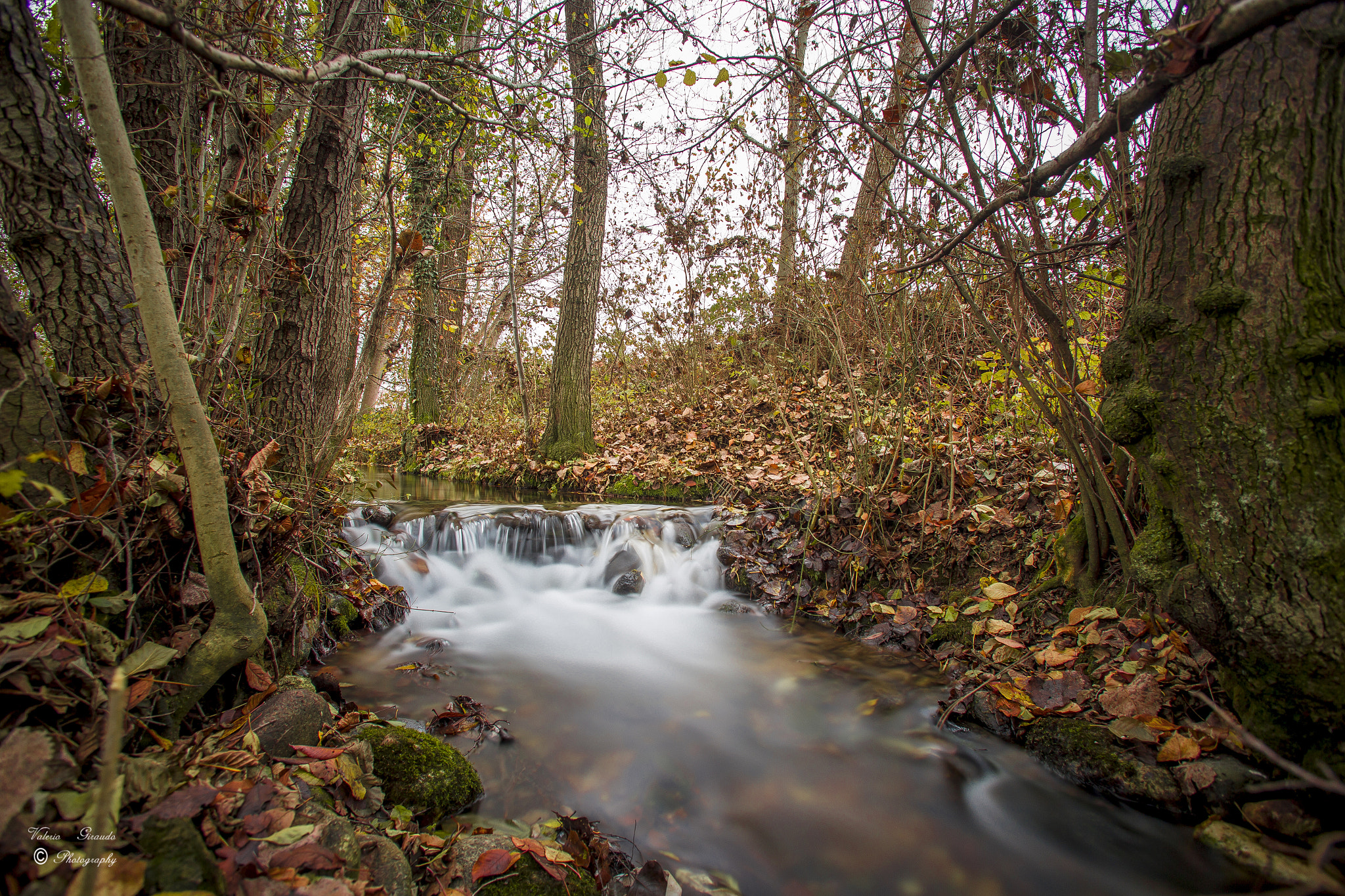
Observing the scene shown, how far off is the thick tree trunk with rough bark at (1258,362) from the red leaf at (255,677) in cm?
361

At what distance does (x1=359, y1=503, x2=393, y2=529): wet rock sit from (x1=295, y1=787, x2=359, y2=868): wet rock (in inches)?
185

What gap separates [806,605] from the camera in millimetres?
4957

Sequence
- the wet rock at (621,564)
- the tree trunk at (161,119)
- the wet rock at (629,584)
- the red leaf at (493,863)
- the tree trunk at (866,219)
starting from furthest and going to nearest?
the wet rock at (621,564) < the wet rock at (629,584) < the tree trunk at (866,219) < the tree trunk at (161,119) < the red leaf at (493,863)

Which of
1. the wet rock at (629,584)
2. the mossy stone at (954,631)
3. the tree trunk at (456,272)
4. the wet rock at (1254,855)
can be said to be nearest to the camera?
the wet rock at (1254,855)

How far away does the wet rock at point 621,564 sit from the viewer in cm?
584

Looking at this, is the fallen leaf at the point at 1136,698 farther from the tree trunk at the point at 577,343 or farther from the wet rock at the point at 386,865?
the tree trunk at the point at 577,343

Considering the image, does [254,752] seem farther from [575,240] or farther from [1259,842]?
[575,240]

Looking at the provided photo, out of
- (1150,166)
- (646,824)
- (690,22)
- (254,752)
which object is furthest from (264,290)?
(1150,166)

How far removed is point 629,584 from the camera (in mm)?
5660

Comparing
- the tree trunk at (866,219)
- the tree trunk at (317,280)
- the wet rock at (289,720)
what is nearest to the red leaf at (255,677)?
the wet rock at (289,720)

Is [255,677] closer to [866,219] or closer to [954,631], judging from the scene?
[954,631]

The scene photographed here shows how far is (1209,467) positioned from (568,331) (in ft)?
25.9

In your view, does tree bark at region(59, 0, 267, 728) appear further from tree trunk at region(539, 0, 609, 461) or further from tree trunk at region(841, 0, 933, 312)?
tree trunk at region(539, 0, 609, 461)

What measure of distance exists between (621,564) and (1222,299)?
16.2ft
